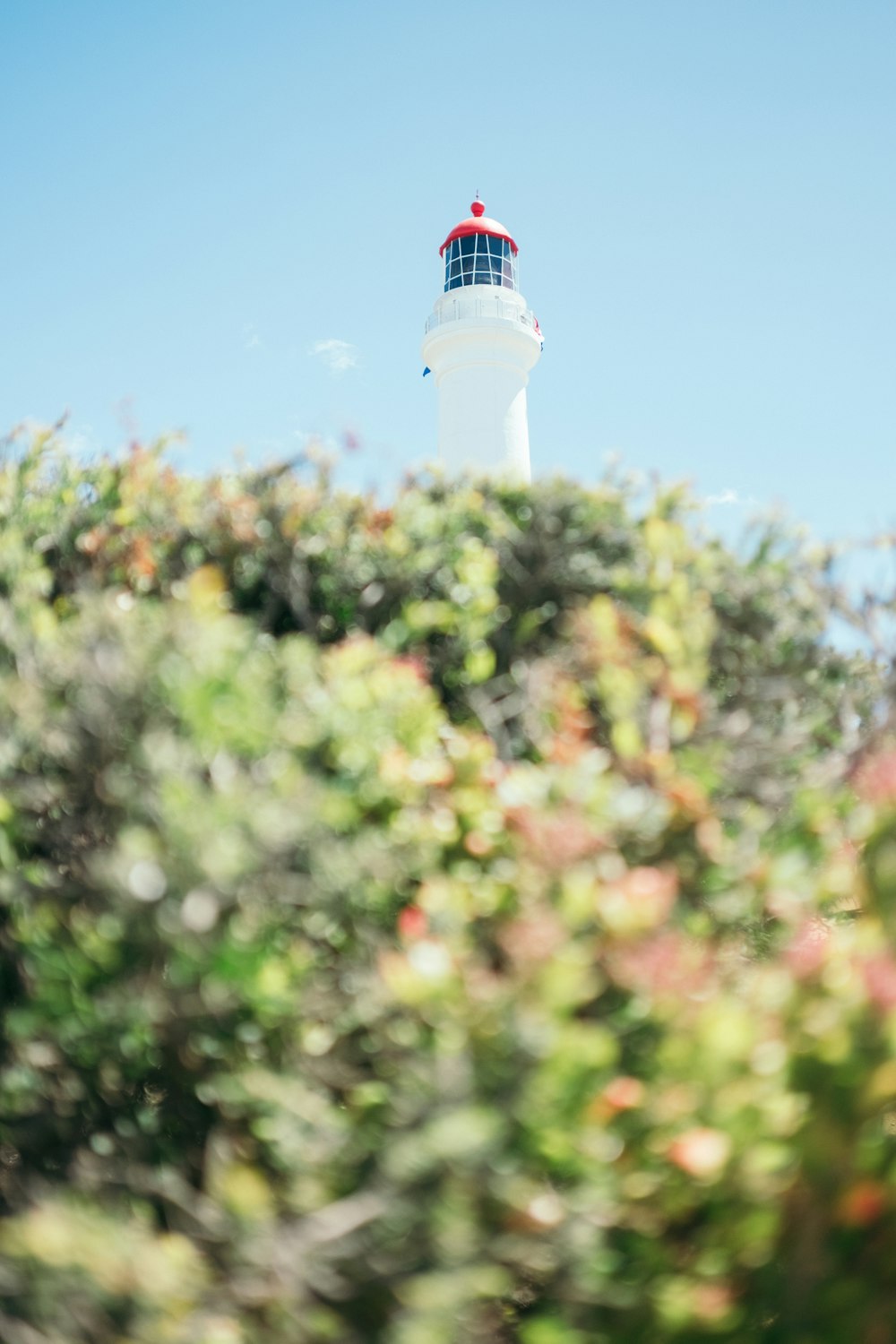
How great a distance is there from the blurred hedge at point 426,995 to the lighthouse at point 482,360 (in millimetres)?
26054

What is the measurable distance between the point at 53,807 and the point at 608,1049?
210 centimetres

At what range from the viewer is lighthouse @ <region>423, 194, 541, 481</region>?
96.4 ft

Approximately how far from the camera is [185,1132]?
10.2 ft

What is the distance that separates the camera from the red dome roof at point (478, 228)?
31953 mm

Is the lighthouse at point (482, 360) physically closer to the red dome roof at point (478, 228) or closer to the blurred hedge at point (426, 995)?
the red dome roof at point (478, 228)

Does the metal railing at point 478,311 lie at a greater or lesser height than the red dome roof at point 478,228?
lesser

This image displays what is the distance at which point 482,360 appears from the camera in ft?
98.4

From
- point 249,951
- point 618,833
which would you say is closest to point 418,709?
point 618,833

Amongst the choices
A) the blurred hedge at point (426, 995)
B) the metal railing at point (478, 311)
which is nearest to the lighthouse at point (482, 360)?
the metal railing at point (478, 311)

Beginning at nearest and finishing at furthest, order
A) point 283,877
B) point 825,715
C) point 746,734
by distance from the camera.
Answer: point 283,877 → point 746,734 → point 825,715

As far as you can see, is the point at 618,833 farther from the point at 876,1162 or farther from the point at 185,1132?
the point at 185,1132

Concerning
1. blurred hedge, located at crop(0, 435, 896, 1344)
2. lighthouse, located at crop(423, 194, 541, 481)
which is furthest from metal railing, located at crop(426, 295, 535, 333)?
blurred hedge, located at crop(0, 435, 896, 1344)

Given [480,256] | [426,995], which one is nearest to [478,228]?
[480,256]

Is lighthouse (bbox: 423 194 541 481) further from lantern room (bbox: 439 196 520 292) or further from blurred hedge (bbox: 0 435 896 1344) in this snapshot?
blurred hedge (bbox: 0 435 896 1344)
